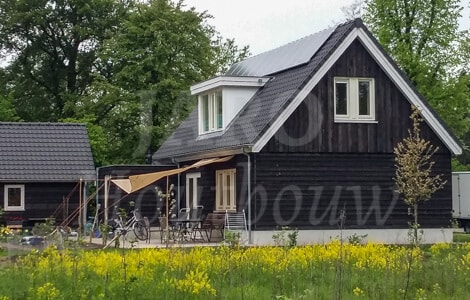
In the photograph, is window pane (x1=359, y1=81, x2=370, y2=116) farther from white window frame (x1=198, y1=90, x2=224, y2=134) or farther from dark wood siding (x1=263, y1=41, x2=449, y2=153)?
white window frame (x1=198, y1=90, x2=224, y2=134)

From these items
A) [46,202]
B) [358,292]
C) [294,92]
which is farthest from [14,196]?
[358,292]

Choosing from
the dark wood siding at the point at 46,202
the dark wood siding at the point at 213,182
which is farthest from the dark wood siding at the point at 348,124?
the dark wood siding at the point at 46,202

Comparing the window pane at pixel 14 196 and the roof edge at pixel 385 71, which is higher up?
the roof edge at pixel 385 71

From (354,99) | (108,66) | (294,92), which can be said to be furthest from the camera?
(108,66)

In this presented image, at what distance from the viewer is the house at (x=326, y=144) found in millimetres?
25469

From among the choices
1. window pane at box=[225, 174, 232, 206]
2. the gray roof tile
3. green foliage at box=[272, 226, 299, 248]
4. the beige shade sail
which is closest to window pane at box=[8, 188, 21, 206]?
the gray roof tile

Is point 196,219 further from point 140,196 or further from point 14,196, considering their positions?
point 14,196

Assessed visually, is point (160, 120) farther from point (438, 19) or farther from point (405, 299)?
point (405, 299)

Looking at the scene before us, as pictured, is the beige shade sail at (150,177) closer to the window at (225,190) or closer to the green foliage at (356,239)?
the window at (225,190)

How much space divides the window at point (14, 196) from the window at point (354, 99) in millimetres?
12194

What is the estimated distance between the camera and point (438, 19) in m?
36.0

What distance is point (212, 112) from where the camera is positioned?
96.5 feet

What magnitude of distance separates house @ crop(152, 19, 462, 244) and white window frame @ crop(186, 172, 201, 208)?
5.75ft

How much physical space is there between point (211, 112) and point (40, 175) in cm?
691
